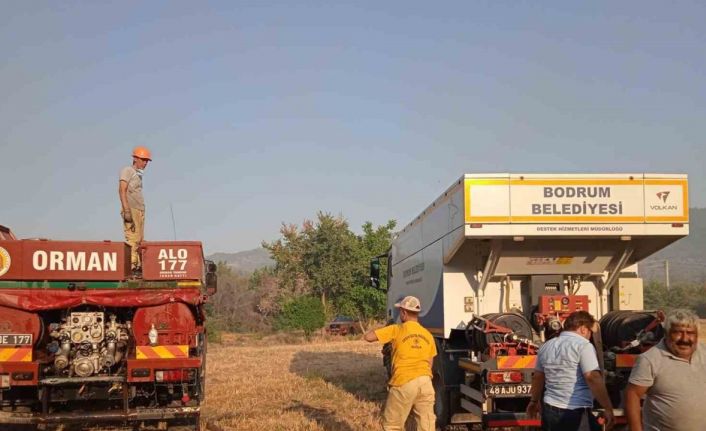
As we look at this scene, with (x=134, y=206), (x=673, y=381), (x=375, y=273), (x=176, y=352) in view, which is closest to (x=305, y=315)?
(x=375, y=273)

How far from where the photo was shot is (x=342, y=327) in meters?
37.9

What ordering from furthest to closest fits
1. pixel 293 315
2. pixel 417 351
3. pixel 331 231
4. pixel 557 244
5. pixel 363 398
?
pixel 331 231 < pixel 293 315 < pixel 363 398 < pixel 557 244 < pixel 417 351

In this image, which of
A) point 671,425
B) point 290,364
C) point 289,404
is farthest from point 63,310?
point 290,364

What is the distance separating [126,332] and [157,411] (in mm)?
1072

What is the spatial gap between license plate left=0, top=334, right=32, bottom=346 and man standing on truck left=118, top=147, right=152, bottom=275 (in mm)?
1694

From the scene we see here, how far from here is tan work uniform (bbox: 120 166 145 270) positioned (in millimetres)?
9922

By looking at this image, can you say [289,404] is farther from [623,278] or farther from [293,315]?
[293,315]

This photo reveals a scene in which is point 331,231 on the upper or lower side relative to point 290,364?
upper

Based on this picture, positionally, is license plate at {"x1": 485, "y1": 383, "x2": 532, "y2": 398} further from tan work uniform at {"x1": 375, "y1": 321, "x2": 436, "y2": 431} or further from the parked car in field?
the parked car in field

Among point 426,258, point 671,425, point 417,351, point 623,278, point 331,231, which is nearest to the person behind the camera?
point 671,425

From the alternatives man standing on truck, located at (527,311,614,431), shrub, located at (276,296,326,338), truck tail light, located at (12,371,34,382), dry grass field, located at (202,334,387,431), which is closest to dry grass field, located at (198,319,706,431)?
dry grass field, located at (202,334,387,431)

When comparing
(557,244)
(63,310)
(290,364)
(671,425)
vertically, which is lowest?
(290,364)

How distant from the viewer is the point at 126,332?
29.9 feet

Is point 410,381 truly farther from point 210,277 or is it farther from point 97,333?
point 210,277
